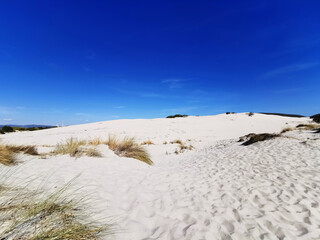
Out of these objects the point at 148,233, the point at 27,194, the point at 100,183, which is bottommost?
the point at 148,233

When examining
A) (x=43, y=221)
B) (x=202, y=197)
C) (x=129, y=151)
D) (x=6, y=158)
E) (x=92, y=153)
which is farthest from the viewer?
(x=129, y=151)

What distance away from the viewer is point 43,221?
6.61 feet

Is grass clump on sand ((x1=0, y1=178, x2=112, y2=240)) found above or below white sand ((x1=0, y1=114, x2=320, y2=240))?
above

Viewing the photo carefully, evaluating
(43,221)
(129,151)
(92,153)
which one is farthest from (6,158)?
(129,151)

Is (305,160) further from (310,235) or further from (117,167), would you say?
(117,167)

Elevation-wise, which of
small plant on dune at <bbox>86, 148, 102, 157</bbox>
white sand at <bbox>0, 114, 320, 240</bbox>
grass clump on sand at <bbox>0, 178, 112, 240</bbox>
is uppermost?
small plant on dune at <bbox>86, 148, 102, 157</bbox>

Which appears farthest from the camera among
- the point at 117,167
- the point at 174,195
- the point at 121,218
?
the point at 117,167

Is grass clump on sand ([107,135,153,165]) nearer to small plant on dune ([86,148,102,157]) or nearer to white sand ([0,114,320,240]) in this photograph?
small plant on dune ([86,148,102,157])

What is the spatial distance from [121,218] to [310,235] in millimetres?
3052

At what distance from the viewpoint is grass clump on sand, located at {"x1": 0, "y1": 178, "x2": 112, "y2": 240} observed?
178 centimetres

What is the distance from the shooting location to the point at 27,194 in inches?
105

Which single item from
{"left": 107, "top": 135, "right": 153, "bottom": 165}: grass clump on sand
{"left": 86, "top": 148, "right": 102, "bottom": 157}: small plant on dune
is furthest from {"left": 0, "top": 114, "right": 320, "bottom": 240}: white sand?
{"left": 107, "top": 135, "right": 153, "bottom": 165}: grass clump on sand

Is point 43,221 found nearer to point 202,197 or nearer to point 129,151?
point 202,197

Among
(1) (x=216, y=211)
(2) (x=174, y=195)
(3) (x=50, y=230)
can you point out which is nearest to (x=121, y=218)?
(3) (x=50, y=230)
